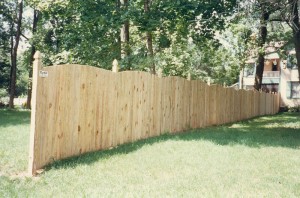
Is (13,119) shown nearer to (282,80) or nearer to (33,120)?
(33,120)

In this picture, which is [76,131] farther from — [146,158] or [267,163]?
[267,163]

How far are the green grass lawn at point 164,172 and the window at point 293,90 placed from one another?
34.8 meters

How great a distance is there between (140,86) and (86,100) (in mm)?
2594

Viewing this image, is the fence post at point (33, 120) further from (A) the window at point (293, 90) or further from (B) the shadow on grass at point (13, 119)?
(A) the window at point (293, 90)

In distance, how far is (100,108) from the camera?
786 centimetres

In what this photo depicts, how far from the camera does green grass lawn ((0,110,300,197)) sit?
4914 mm

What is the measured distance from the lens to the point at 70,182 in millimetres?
5254

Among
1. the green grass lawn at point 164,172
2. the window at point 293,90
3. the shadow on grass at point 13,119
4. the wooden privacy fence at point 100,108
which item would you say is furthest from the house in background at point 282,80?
the green grass lawn at point 164,172

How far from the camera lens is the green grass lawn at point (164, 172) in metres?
4.91

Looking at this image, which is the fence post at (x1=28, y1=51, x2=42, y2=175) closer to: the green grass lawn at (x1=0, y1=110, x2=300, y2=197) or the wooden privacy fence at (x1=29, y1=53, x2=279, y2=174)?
the wooden privacy fence at (x1=29, y1=53, x2=279, y2=174)

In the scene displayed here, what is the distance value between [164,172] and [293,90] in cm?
3903

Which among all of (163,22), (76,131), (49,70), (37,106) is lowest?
(76,131)

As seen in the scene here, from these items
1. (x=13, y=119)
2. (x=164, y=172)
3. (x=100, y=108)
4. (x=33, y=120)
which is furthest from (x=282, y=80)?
(x=33, y=120)

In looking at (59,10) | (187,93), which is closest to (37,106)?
(187,93)
